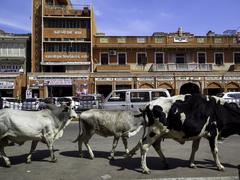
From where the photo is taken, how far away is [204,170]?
788cm

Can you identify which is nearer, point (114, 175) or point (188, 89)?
point (114, 175)

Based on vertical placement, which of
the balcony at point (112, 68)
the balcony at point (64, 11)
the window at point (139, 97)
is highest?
the balcony at point (64, 11)

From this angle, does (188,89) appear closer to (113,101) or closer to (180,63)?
(180,63)

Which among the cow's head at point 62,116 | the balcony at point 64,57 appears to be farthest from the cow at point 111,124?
the balcony at point 64,57

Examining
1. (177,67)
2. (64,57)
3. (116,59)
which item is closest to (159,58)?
(177,67)

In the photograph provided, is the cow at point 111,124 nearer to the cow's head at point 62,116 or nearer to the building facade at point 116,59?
the cow's head at point 62,116

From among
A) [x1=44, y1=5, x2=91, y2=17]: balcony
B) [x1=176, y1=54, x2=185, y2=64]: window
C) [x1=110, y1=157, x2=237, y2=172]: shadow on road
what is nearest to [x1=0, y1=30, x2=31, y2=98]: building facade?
[x1=44, y1=5, x2=91, y2=17]: balcony

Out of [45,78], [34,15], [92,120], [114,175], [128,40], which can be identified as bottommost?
[114,175]

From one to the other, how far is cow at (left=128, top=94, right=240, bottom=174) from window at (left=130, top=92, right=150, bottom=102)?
1280 cm

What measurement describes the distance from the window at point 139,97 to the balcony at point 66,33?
2827cm

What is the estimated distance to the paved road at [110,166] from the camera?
7.44 m

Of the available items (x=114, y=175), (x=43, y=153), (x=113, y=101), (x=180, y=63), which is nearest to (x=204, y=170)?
(x=114, y=175)

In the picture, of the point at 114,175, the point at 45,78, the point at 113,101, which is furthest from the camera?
the point at 45,78

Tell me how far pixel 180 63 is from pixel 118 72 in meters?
9.08
